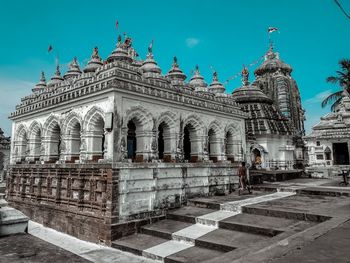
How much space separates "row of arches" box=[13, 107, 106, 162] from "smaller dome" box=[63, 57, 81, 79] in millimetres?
5110

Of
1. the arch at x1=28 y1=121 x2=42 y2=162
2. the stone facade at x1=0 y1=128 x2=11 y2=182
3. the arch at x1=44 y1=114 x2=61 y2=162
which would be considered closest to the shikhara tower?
the arch at x1=44 y1=114 x2=61 y2=162

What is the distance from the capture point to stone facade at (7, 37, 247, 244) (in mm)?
11797

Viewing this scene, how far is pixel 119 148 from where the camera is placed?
1184cm

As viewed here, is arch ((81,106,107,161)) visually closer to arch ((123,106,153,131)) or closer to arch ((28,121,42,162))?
arch ((123,106,153,131))

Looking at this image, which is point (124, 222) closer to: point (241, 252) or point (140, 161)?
point (140, 161)

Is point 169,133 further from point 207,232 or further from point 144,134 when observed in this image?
point 207,232

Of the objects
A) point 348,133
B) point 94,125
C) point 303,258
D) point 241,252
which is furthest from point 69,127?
point 348,133

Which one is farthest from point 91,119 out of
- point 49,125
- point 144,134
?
point 49,125

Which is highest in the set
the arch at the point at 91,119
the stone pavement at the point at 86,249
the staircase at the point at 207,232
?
the arch at the point at 91,119

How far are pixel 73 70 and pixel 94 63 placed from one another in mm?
3829

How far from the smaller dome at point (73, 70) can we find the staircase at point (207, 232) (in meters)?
13.3

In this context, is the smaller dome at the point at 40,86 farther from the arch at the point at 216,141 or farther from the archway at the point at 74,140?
the arch at the point at 216,141

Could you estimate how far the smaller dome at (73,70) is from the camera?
20.7 m

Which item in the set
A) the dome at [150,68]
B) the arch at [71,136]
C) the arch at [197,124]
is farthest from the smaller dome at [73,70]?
the arch at [197,124]
